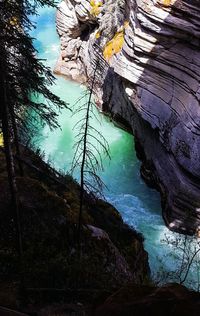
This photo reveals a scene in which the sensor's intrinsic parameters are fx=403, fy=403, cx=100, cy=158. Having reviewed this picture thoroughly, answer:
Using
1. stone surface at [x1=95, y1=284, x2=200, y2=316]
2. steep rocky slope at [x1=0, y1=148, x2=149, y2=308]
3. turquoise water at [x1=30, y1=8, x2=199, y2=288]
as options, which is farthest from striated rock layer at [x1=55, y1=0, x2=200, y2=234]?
stone surface at [x1=95, y1=284, x2=200, y2=316]

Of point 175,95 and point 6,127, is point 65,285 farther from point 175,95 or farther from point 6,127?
point 175,95

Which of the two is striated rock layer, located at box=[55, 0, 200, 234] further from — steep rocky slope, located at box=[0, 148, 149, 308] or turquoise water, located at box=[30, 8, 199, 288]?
steep rocky slope, located at box=[0, 148, 149, 308]

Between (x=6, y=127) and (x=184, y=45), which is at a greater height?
(x=184, y=45)

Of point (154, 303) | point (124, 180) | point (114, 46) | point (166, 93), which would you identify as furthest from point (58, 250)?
point (114, 46)

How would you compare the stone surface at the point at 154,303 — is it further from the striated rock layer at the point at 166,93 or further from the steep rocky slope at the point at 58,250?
the striated rock layer at the point at 166,93

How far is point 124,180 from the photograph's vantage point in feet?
82.7

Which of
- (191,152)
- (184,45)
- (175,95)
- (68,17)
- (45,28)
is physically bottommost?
(191,152)

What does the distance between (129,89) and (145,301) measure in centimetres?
1786

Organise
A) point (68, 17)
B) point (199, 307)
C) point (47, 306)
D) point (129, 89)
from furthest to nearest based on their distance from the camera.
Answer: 1. point (68, 17)
2. point (129, 89)
3. point (47, 306)
4. point (199, 307)

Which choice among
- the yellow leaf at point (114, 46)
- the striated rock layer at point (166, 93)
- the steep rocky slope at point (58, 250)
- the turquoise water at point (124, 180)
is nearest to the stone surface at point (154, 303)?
the steep rocky slope at point (58, 250)

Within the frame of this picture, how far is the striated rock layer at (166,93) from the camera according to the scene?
1822 centimetres

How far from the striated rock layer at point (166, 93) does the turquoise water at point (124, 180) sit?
2.80ft

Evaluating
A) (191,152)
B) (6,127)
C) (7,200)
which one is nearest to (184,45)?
(191,152)

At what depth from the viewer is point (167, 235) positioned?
2078 cm
